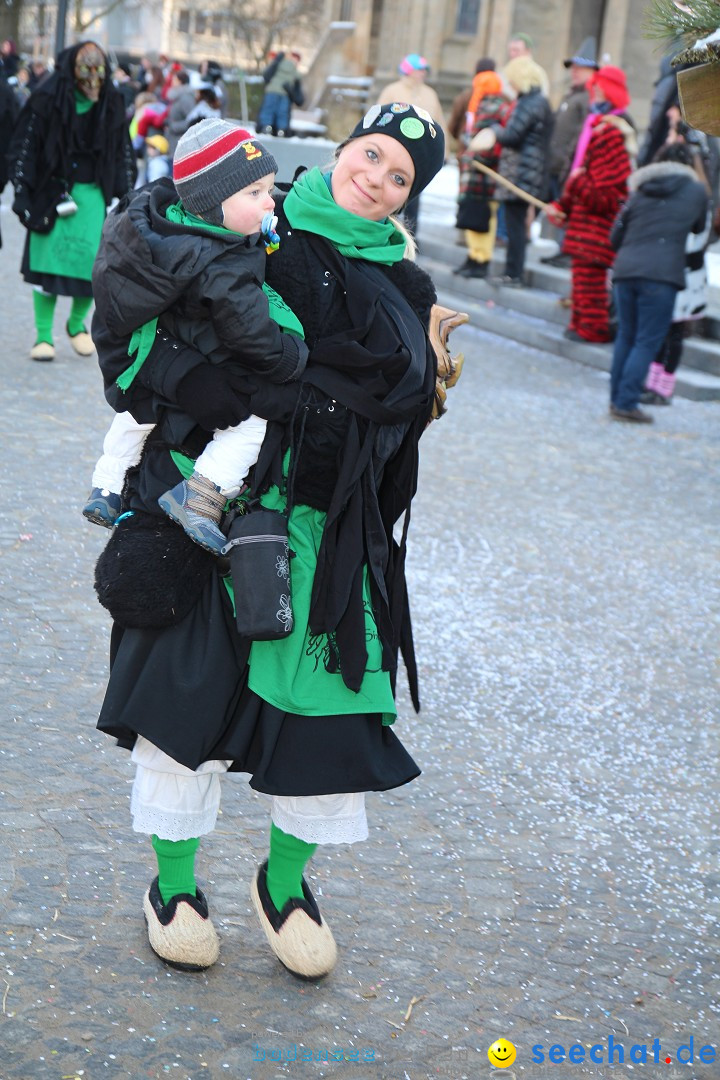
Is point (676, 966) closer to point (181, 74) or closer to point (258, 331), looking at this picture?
point (258, 331)

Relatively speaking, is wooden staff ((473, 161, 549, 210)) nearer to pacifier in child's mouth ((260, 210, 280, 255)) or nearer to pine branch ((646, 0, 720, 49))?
pine branch ((646, 0, 720, 49))

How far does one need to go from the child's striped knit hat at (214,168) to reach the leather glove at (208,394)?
31 cm

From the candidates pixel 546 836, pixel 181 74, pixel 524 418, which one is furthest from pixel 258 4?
pixel 546 836

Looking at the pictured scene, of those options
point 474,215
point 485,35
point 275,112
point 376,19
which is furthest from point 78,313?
point 376,19

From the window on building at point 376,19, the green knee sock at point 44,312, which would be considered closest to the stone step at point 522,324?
the green knee sock at point 44,312

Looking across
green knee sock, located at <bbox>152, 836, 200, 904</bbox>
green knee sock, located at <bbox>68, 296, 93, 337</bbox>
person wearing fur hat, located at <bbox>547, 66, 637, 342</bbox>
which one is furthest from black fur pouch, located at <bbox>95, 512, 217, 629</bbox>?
person wearing fur hat, located at <bbox>547, 66, 637, 342</bbox>

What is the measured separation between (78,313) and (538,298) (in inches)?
229

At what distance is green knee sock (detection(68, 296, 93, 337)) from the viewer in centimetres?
894

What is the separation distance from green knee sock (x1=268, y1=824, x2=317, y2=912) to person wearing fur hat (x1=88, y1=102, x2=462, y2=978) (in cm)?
13

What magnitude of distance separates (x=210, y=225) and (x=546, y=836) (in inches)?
86.6

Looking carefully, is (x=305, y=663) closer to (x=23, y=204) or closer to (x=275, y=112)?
(x=23, y=204)

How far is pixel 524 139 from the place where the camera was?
13.2m

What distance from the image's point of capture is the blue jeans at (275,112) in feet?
81.1

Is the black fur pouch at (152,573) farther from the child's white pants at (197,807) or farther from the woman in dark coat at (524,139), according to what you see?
the woman in dark coat at (524,139)
